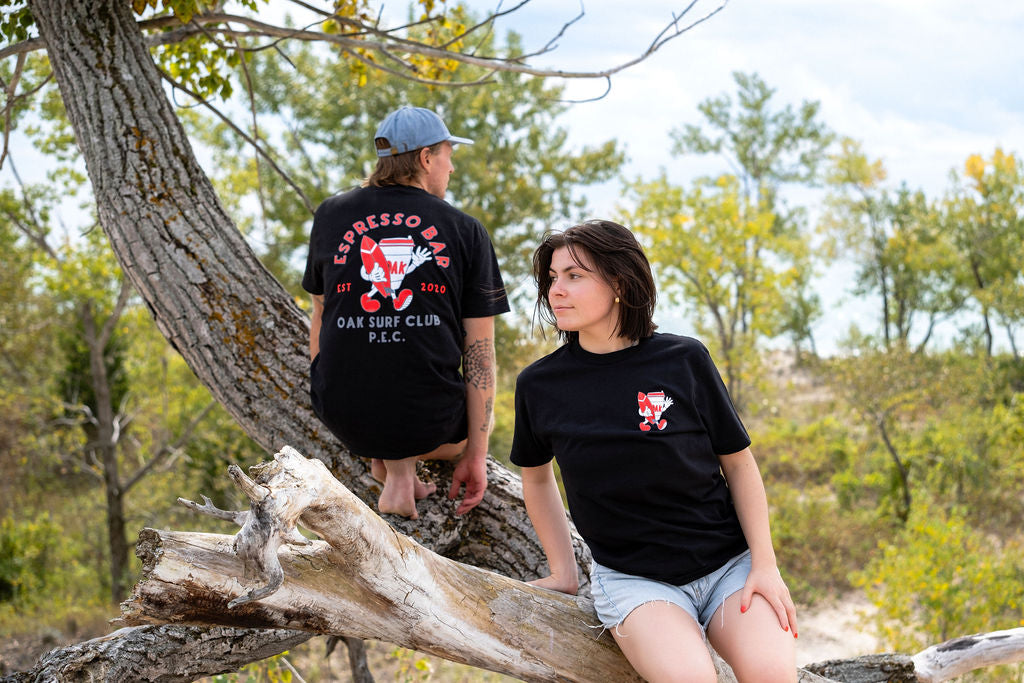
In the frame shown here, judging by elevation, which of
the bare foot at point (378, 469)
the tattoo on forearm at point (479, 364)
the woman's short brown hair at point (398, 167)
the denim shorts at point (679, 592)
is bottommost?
the denim shorts at point (679, 592)

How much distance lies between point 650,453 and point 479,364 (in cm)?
73

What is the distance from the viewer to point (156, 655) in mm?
2379

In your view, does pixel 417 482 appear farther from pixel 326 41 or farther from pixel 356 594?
pixel 326 41

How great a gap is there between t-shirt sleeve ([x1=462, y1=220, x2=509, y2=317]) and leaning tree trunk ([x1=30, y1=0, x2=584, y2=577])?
61 centimetres

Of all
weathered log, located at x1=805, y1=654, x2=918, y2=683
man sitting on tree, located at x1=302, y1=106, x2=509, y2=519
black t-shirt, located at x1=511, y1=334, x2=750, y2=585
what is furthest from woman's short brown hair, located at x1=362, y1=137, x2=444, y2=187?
weathered log, located at x1=805, y1=654, x2=918, y2=683

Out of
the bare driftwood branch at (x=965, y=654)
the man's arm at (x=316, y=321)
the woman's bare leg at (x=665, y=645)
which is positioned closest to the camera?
the woman's bare leg at (x=665, y=645)

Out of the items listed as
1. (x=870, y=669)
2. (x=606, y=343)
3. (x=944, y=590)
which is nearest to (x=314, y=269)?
(x=606, y=343)

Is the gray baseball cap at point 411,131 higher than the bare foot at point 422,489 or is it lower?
higher

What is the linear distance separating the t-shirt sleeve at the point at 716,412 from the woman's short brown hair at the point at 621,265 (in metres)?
0.18

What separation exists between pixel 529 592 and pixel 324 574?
58 centimetres

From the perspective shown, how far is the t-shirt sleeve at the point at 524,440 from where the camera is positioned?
223cm

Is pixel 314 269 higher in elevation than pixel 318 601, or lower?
higher

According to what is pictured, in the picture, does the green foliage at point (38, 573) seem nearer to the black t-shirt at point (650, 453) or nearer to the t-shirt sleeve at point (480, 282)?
the t-shirt sleeve at point (480, 282)

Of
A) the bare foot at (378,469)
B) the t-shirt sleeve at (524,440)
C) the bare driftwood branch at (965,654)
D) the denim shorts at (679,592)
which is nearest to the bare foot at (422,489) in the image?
the bare foot at (378,469)
